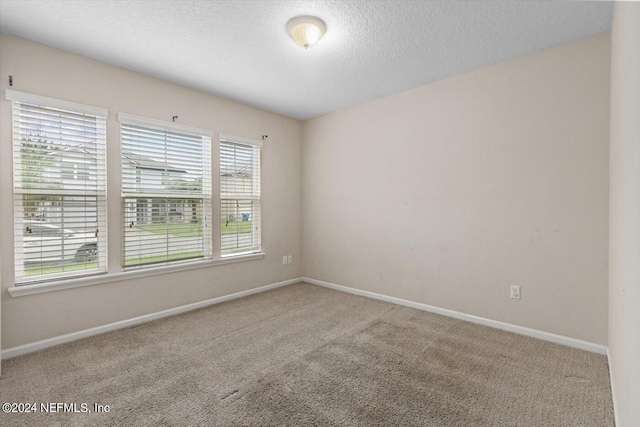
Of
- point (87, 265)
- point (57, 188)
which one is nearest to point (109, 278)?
point (87, 265)

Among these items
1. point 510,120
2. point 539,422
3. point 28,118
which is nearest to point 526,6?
point 510,120

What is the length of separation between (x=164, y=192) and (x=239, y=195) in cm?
95

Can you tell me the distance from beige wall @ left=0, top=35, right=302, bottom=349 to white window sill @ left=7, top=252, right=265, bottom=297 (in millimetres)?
51

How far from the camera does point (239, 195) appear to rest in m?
4.10

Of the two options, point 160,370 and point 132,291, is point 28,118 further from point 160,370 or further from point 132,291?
point 160,370

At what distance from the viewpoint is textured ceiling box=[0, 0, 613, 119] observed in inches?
84.4

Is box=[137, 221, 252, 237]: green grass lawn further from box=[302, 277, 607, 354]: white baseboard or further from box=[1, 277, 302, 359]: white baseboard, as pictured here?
box=[302, 277, 607, 354]: white baseboard

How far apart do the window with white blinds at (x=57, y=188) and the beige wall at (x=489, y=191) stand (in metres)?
2.79

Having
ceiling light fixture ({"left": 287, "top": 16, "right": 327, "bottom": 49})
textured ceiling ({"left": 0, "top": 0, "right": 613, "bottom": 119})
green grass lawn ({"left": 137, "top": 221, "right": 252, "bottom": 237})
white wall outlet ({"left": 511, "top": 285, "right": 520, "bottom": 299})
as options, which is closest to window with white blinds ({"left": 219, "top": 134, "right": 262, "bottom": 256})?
green grass lawn ({"left": 137, "top": 221, "right": 252, "bottom": 237})

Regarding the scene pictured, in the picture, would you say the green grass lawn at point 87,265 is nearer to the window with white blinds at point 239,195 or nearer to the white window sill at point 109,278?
the white window sill at point 109,278

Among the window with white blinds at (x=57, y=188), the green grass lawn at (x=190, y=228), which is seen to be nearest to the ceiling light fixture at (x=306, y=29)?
the window with white blinds at (x=57, y=188)

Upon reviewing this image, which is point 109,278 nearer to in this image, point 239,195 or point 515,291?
point 239,195

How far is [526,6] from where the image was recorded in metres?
2.13

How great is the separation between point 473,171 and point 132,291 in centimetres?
368
